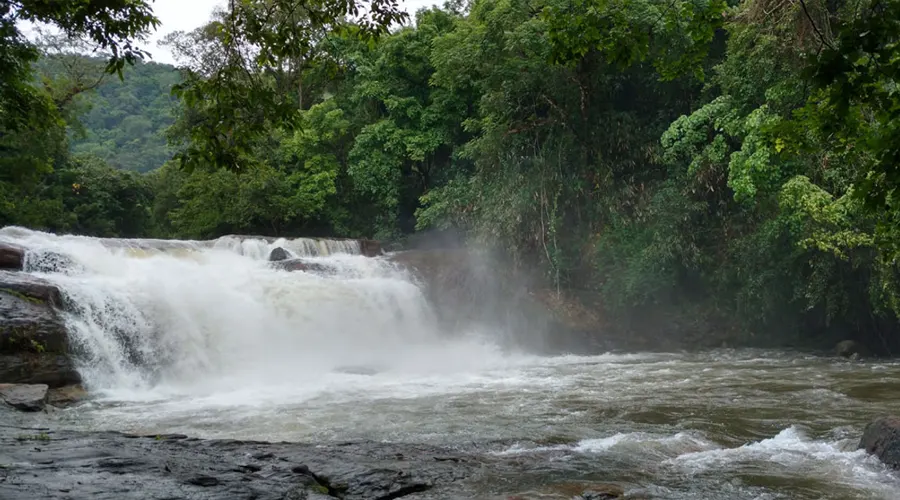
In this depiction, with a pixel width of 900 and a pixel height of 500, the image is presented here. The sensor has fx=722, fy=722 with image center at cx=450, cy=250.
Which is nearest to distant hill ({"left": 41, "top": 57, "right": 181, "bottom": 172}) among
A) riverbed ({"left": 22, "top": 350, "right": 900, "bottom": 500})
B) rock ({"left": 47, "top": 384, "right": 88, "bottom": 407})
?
rock ({"left": 47, "top": 384, "right": 88, "bottom": 407})

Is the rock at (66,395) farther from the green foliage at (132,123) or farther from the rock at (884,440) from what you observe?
the green foliage at (132,123)

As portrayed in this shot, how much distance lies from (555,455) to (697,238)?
1142 cm

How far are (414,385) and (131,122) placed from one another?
135 ft

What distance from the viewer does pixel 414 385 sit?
42.4ft

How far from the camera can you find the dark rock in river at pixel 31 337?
11195 mm

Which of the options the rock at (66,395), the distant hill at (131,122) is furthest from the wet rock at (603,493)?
the distant hill at (131,122)

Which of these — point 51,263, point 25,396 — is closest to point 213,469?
point 25,396

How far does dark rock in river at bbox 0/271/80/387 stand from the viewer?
11195mm

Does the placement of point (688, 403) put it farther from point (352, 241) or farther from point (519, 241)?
point (352, 241)

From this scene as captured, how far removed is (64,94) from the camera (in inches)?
963

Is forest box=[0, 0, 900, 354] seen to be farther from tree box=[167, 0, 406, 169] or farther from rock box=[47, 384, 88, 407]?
rock box=[47, 384, 88, 407]

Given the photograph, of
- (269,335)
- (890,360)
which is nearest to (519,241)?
(269,335)

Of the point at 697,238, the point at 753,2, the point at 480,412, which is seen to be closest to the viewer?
the point at 480,412

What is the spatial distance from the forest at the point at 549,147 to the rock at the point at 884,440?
2.20 meters
